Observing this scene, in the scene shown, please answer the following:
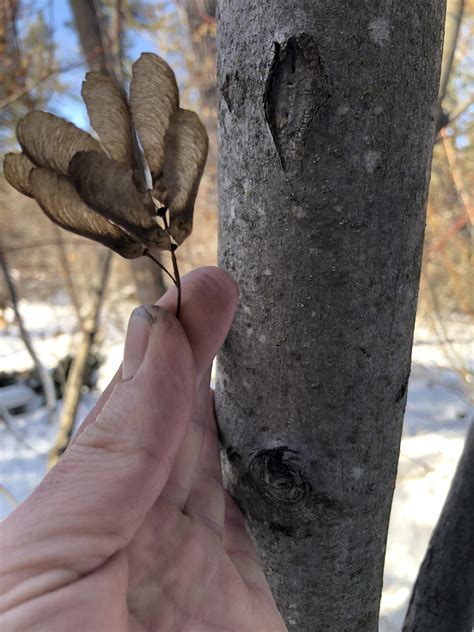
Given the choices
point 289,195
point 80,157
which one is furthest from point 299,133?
point 80,157

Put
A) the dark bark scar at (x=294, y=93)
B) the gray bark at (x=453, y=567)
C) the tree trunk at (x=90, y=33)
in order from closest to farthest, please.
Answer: the dark bark scar at (x=294, y=93)
the gray bark at (x=453, y=567)
the tree trunk at (x=90, y=33)

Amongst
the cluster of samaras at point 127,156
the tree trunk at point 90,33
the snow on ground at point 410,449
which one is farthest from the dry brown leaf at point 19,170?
the tree trunk at point 90,33

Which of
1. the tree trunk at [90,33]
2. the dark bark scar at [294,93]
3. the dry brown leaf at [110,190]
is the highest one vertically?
the tree trunk at [90,33]

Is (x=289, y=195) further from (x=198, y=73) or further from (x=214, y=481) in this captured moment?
(x=198, y=73)

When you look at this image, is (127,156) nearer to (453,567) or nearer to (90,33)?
(453,567)

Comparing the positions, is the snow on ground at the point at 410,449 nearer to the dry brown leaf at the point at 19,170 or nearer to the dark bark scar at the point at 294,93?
the dry brown leaf at the point at 19,170

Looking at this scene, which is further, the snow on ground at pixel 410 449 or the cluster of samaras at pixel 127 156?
the snow on ground at pixel 410 449
